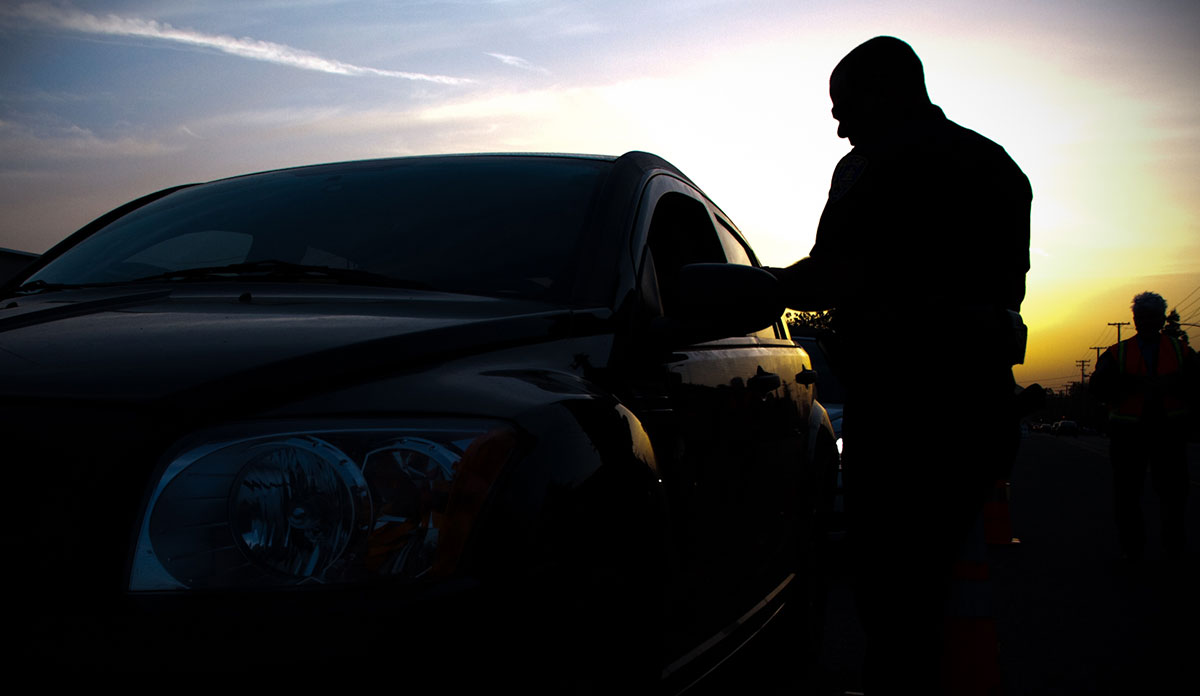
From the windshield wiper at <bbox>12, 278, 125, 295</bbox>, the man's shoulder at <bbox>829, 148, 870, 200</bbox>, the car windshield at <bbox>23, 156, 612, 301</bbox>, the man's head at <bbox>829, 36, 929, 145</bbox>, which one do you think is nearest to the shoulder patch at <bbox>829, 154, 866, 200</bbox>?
the man's shoulder at <bbox>829, 148, 870, 200</bbox>

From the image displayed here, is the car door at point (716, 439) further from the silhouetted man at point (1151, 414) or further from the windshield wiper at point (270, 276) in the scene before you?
the silhouetted man at point (1151, 414)

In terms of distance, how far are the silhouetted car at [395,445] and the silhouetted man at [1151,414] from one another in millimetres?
6042

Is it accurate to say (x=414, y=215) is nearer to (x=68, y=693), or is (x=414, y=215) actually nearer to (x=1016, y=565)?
(x=68, y=693)

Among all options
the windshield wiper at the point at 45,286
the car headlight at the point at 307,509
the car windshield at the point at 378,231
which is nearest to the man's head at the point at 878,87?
the car windshield at the point at 378,231

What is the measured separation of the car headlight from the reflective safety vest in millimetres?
7557

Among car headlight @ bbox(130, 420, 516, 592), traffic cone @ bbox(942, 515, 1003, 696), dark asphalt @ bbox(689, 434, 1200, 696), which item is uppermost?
car headlight @ bbox(130, 420, 516, 592)

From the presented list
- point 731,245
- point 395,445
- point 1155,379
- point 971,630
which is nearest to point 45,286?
point 395,445

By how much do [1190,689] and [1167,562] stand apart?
3.72 m

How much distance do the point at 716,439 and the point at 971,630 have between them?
2.92ft

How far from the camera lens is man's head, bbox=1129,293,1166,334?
25.7 feet

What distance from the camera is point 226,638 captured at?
50.4 inches

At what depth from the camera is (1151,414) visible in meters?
7.77

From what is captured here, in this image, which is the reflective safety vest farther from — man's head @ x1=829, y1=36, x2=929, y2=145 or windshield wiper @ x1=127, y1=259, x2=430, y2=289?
windshield wiper @ x1=127, y1=259, x2=430, y2=289

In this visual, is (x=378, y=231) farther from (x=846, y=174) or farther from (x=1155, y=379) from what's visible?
(x=1155, y=379)
